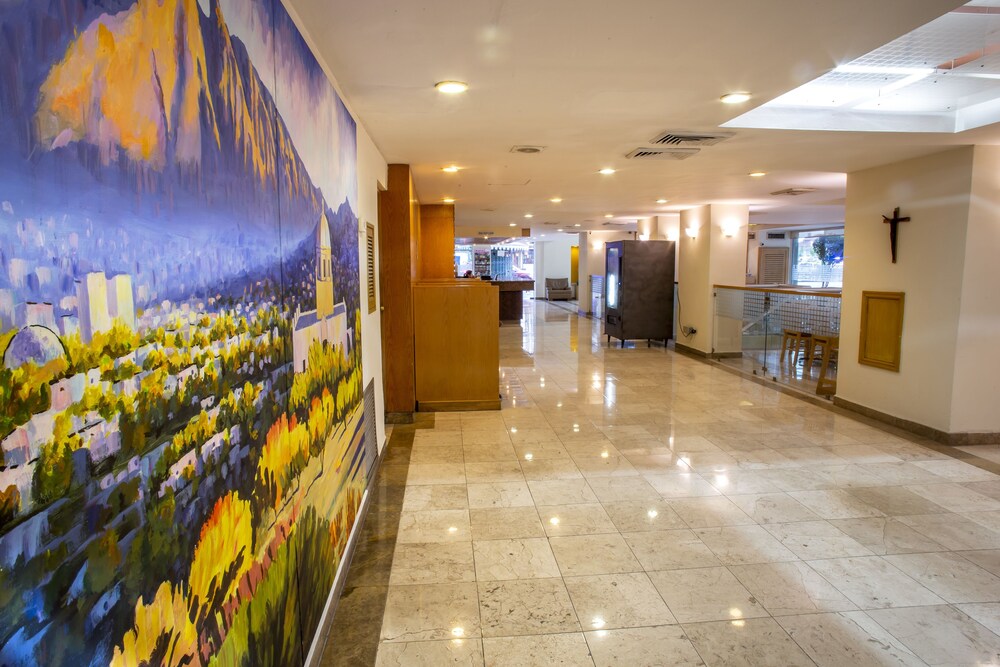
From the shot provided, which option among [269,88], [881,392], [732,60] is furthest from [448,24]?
[881,392]

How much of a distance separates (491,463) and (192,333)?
11.9ft

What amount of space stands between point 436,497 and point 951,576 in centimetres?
290

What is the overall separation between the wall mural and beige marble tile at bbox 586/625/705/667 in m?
1.21

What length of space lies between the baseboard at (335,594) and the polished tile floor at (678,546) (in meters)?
0.06

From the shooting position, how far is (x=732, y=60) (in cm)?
279

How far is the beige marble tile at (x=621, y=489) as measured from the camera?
3916 millimetres

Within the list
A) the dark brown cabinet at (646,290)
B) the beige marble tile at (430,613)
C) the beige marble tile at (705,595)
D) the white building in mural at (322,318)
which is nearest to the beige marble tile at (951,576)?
the beige marble tile at (705,595)

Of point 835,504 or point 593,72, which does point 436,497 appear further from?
point 593,72

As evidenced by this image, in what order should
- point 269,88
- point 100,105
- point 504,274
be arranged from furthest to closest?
1. point 504,274
2. point 269,88
3. point 100,105

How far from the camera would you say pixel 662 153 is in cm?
509

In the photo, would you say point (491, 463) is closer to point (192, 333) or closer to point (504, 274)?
point (192, 333)

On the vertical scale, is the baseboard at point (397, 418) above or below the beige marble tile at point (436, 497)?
above

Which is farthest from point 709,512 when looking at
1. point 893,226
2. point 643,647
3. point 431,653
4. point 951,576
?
point 893,226

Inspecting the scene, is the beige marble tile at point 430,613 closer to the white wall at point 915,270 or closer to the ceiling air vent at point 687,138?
the ceiling air vent at point 687,138
